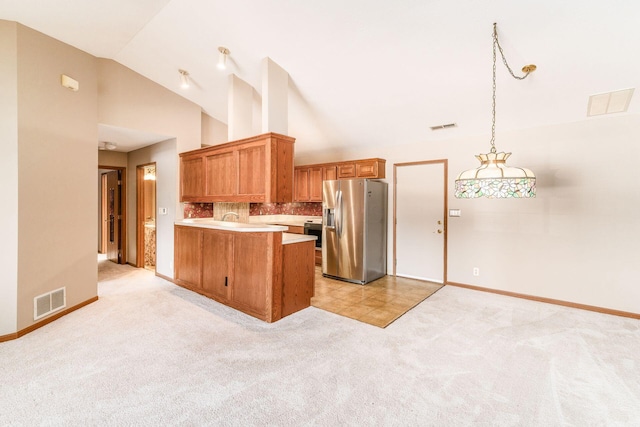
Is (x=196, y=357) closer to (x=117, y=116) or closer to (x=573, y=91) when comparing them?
(x=117, y=116)

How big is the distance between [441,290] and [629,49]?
3335mm

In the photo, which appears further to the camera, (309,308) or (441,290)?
(441,290)

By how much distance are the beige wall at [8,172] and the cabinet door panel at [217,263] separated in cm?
184

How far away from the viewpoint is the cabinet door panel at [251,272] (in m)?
3.19

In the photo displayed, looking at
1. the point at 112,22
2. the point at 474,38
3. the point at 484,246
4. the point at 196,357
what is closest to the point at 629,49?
the point at 474,38

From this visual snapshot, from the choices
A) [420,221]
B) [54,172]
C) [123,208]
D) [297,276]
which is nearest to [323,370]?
[297,276]

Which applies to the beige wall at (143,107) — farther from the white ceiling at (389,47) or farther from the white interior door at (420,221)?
the white interior door at (420,221)

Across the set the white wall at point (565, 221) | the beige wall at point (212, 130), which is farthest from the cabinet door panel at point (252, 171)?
the white wall at point (565, 221)

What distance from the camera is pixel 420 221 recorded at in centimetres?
491

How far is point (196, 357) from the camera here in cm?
246

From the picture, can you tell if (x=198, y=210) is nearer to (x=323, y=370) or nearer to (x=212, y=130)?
(x=212, y=130)

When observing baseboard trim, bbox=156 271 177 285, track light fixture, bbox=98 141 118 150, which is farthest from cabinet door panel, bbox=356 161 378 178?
track light fixture, bbox=98 141 118 150

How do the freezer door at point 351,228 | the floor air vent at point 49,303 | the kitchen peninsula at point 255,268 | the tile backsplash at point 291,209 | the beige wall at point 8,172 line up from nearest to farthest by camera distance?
the beige wall at point 8,172 < the floor air vent at point 49,303 < the kitchen peninsula at point 255,268 < the freezer door at point 351,228 < the tile backsplash at point 291,209

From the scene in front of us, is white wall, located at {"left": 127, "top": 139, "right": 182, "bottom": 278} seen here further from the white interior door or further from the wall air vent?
the wall air vent
